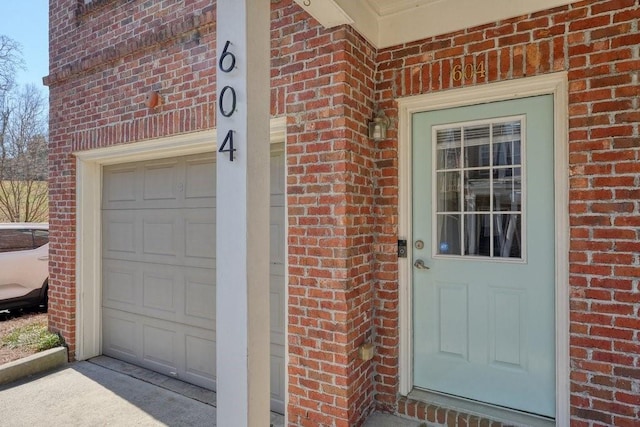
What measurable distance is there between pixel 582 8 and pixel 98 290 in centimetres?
501

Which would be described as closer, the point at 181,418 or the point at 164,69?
the point at 181,418

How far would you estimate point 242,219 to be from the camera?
64.4 inches

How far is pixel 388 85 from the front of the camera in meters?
2.82

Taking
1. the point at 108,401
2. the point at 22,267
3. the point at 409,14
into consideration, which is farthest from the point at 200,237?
the point at 22,267

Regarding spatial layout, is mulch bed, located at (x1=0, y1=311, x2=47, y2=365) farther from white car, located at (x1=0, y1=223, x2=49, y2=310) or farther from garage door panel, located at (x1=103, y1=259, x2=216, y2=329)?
garage door panel, located at (x1=103, y1=259, x2=216, y2=329)

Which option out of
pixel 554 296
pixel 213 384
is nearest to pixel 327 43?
pixel 554 296

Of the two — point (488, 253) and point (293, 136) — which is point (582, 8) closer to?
point (488, 253)

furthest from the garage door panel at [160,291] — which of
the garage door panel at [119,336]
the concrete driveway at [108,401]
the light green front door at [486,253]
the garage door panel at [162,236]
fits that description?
the light green front door at [486,253]

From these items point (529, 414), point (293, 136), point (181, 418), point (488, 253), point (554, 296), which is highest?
point (293, 136)

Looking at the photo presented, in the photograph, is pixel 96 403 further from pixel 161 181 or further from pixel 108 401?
pixel 161 181

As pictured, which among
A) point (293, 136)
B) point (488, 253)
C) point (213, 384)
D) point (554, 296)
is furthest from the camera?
point (213, 384)

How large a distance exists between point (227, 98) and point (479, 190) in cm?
178

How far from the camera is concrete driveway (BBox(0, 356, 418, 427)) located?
299cm

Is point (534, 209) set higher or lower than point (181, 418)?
higher
